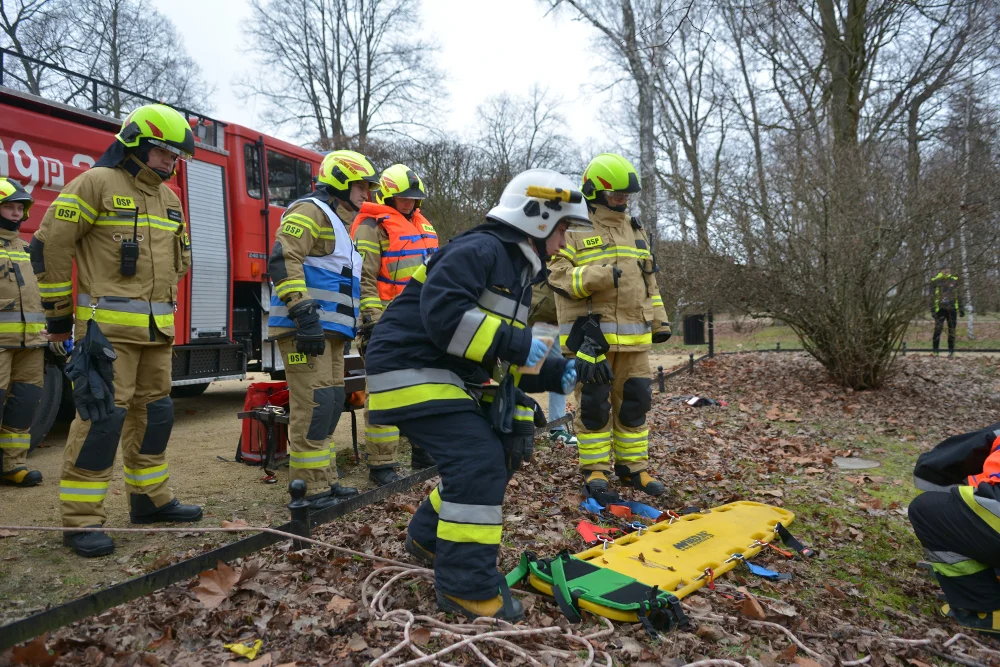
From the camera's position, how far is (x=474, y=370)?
3.15 meters

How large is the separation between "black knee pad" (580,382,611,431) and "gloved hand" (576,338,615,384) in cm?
12

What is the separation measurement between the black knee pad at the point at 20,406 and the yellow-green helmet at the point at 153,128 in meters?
2.60

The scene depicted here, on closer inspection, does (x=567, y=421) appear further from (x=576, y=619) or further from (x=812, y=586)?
(x=576, y=619)

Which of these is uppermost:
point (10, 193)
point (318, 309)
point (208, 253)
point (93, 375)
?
point (10, 193)

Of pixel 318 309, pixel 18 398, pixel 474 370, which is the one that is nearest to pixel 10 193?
pixel 18 398

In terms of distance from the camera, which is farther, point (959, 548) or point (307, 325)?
point (307, 325)

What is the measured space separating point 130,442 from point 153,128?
1813mm

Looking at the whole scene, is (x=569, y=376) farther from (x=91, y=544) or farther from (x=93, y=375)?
(x=91, y=544)

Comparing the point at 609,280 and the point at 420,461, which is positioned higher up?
the point at 609,280

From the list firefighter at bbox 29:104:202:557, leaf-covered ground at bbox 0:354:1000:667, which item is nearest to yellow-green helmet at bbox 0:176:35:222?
firefighter at bbox 29:104:202:557

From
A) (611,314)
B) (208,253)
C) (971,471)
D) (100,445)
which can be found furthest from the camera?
(208,253)

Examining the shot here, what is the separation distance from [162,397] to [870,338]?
8262 millimetres

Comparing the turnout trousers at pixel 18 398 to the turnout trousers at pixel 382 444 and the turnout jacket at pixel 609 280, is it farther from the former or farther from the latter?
the turnout jacket at pixel 609 280

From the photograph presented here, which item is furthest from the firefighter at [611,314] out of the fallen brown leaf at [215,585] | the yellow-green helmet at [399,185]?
the fallen brown leaf at [215,585]
